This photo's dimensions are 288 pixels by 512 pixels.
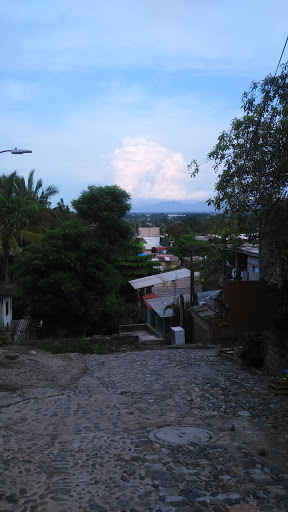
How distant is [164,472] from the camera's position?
4.78 metres

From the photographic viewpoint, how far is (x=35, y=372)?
412 inches

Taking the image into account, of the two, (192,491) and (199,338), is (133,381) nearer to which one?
(192,491)

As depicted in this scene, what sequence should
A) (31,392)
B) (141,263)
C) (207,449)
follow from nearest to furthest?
(207,449) → (31,392) → (141,263)

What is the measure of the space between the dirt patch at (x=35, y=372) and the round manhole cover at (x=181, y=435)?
365cm

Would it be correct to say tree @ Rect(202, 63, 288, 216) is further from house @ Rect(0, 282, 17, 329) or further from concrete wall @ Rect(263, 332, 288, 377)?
house @ Rect(0, 282, 17, 329)

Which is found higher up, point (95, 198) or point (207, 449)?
point (95, 198)

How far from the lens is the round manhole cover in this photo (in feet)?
19.1

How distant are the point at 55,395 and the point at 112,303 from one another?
18.5 meters

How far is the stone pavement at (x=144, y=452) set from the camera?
4.16 meters

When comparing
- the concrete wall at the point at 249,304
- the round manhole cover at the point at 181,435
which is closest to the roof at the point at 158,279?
the concrete wall at the point at 249,304

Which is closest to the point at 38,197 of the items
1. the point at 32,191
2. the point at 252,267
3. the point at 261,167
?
the point at 32,191

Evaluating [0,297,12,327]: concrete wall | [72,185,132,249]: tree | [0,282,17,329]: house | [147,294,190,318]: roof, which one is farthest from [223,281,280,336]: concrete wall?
[0,297,12,327]: concrete wall

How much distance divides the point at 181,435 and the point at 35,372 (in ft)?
17.8

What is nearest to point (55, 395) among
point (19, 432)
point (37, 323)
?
point (19, 432)
